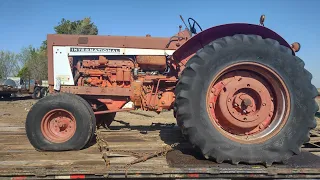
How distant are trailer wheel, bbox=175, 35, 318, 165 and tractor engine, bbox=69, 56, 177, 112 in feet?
3.50

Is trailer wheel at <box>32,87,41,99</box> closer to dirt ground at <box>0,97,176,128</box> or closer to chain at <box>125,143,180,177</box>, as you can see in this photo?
dirt ground at <box>0,97,176,128</box>

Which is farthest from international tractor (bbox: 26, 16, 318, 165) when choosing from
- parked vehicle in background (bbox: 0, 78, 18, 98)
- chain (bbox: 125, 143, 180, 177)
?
parked vehicle in background (bbox: 0, 78, 18, 98)

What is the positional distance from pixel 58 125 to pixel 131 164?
1503mm

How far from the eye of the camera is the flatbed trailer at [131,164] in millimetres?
2814

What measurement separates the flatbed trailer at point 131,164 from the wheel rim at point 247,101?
19.5 inches

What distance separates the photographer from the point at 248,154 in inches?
127

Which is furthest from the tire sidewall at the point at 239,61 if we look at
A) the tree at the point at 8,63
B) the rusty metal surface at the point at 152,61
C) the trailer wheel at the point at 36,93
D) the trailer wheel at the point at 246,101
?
the tree at the point at 8,63

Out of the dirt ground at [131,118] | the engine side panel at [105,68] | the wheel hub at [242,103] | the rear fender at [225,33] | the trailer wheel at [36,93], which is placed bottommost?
the dirt ground at [131,118]

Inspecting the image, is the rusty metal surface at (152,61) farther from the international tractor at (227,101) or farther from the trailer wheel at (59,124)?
the trailer wheel at (59,124)

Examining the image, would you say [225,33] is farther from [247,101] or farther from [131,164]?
[131,164]

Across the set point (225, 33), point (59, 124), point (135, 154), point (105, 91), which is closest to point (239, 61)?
point (225, 33)

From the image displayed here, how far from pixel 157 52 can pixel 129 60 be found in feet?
1.63

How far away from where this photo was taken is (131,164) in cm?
308

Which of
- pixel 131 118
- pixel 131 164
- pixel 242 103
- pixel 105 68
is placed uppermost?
pixel 105 68
